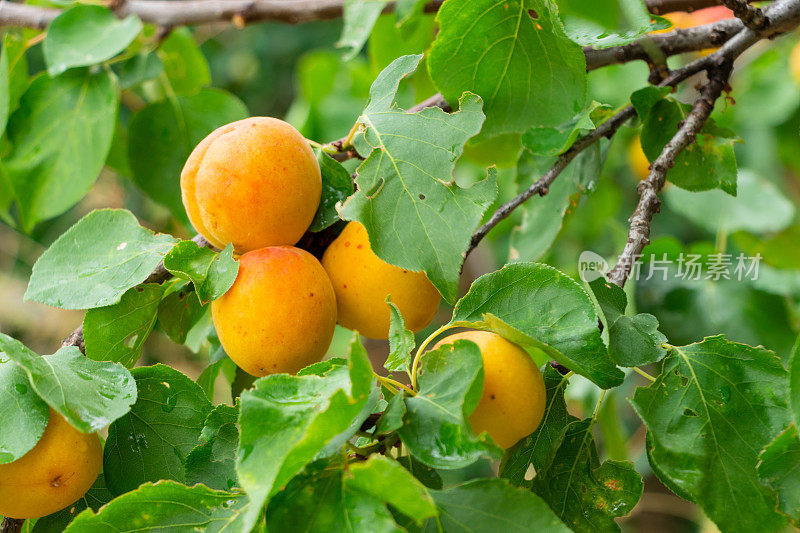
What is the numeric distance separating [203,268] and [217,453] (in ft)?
0.38

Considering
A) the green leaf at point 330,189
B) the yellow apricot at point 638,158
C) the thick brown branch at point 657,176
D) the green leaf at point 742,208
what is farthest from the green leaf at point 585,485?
the yellow apricot at point 638,158

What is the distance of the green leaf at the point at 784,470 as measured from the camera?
14.7 inches

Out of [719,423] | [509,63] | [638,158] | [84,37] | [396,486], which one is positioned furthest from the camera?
[638,158]

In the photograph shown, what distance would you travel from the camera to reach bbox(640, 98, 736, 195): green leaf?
1.91ft

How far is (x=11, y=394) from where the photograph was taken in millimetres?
417

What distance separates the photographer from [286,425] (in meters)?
0.34

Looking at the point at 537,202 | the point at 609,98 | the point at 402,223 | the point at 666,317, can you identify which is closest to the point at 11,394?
the point at 402,223

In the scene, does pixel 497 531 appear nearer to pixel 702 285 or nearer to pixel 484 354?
pixel 484 354

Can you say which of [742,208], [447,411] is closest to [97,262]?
[447,411]

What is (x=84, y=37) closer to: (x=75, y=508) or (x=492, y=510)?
(x=75, y=508)

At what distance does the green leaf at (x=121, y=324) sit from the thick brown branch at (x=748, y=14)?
45 centimetres

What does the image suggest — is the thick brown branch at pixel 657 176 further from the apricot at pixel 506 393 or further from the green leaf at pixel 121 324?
the green leaf at pixel 121 324

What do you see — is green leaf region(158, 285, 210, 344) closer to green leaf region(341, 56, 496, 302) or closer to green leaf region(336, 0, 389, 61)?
green leaf region(341, 56, 496, 302)

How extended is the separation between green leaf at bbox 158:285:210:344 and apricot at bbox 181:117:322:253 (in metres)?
0.06
